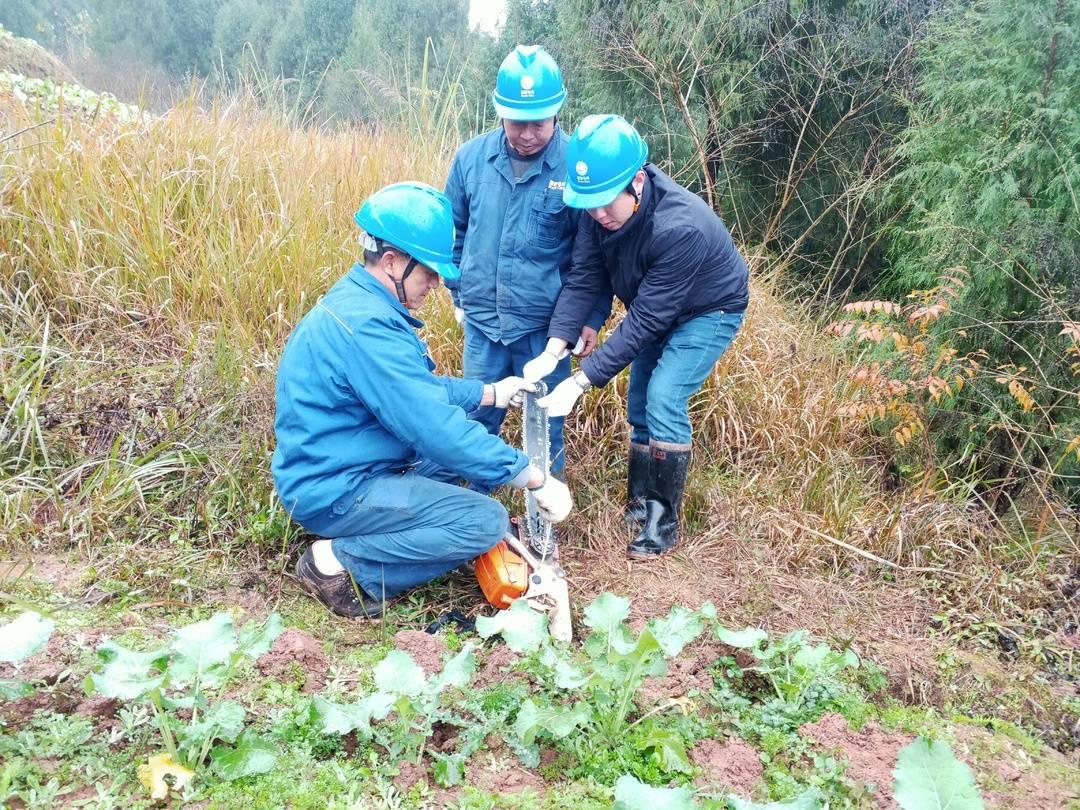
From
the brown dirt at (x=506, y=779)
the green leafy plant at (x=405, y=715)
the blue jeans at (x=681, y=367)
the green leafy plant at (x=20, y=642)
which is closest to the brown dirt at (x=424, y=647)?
the green leafy plant at (x=405, y=715)

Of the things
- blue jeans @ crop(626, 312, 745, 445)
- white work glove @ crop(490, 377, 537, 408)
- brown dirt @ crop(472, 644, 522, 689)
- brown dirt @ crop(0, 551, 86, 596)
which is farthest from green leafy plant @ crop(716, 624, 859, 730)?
brown dirt @ crop(0, 551, 86, 596)

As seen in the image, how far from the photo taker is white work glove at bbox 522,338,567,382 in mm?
3430

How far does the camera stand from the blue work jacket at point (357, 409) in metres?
2.71

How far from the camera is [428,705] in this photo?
2.13 metres

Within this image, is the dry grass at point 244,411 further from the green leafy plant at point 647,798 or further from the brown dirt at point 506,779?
the green leafy plant at point 647,798

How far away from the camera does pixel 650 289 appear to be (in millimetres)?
3248

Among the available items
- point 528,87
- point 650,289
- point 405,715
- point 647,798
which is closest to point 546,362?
point 650,289

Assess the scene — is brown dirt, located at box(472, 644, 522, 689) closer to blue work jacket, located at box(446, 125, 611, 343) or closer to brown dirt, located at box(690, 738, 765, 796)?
brown dirt, located at box(690, 738, 765, 796)

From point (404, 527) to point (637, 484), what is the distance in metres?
1.23

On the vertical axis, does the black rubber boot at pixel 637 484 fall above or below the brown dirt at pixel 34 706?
below

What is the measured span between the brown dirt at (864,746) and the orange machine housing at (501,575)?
1.10 m

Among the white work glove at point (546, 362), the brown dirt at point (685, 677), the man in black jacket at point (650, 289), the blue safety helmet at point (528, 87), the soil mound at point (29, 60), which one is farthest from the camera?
the soil mound at point (29, 60)

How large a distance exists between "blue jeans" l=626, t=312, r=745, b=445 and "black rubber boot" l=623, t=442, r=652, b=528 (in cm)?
18

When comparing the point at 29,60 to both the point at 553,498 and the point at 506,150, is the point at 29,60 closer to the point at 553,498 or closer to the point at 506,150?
the point at 506,150
